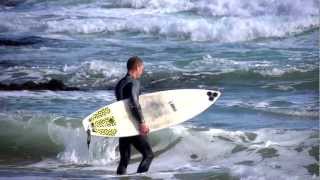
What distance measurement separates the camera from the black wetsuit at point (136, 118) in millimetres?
5430

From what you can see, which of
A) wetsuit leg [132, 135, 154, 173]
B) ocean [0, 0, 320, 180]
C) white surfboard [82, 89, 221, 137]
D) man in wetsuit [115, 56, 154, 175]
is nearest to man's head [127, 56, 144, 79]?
man in wetsuit [115, 56, 154, 175]

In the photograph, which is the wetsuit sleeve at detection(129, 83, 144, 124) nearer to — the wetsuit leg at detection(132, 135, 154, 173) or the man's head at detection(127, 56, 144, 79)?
the man's head at detection(127, 56, 144, 79)

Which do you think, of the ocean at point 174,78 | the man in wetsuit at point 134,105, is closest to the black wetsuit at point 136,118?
the man in wetsuit at point 134,105

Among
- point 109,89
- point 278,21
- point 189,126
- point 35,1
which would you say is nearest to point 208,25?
point 278,21

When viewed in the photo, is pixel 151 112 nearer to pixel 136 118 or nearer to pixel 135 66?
pixel 136 118

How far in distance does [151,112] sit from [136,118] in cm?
78

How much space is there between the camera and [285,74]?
41.2ft

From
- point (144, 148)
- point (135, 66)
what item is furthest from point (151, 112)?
point (135, 66)

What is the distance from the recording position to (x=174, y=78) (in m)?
Answer: 12.6

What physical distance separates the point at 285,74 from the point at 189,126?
485cm

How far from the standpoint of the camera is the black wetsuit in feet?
17.8

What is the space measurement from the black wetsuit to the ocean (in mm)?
141

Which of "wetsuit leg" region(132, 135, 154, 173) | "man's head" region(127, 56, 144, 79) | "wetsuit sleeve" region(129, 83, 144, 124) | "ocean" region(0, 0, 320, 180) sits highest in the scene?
"man's head" region(127, 56, 144, 79)

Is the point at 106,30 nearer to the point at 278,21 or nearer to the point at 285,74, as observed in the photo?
the point at 278,21
